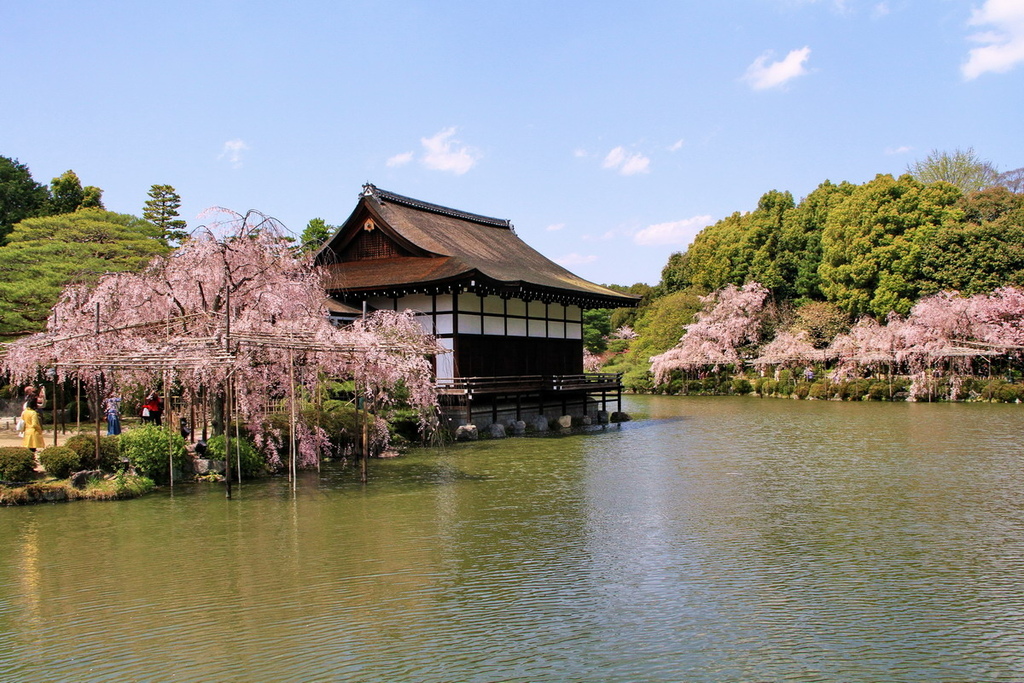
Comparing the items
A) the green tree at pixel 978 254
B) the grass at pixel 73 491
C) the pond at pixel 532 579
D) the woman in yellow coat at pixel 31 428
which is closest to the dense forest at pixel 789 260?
the green tree at pixel 978 254

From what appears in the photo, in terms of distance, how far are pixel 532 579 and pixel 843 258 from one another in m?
42.6

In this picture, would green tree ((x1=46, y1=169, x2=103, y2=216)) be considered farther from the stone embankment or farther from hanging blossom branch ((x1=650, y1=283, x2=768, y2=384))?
hanging blossom branch ((x1=650, y1=283, x2=768, y2=384))

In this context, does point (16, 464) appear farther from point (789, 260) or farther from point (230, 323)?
point (789, 260)

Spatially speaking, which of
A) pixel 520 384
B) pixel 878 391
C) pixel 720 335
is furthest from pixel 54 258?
pixel 720 335

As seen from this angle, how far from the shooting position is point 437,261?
25938 millimetres

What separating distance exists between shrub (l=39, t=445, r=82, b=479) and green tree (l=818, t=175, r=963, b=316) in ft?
132

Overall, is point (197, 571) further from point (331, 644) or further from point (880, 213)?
point (880, 213)

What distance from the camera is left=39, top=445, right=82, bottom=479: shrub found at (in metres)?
14.3

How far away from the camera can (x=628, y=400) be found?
4556cm

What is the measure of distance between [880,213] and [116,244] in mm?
37739

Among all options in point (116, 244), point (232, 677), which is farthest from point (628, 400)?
point (232, 677)

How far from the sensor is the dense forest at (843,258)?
136ft

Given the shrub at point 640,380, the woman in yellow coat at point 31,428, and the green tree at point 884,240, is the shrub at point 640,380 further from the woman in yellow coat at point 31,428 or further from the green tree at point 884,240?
the woman in yellow coat at point 31,428

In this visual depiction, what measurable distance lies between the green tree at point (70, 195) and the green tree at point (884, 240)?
129 ft
